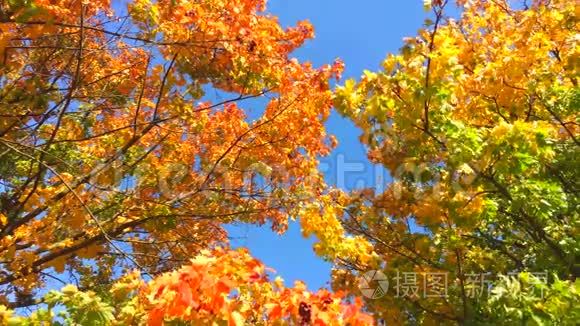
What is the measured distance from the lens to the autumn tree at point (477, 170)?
16.4ft

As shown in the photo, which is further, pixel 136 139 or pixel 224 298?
pixel 136 139

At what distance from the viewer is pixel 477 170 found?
17.7 feet

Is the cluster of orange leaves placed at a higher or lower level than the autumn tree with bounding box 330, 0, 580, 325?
lower

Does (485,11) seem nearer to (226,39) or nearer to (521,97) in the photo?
(521,97)

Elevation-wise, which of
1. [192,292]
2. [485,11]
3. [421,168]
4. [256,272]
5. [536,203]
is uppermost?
[485,11]

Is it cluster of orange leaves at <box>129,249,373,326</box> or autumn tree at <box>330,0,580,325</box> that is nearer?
Result: cluster of orange leaves at <box>129,249,373,326</box>

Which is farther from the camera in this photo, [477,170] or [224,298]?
[477,170]

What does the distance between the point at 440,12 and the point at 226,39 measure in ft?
7.71

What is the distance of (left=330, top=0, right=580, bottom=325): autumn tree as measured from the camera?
197 inches

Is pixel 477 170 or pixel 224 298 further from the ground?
pixel 477 170

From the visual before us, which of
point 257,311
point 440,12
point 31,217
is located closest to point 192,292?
point 257,311

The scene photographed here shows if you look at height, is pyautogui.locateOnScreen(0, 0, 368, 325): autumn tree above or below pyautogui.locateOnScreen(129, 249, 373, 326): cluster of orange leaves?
above

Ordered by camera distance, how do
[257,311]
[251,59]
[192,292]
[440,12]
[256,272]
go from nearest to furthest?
[192,292]
[256,272]
[257,311]
[440,12]
[251,59]

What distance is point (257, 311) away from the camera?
4285mm
